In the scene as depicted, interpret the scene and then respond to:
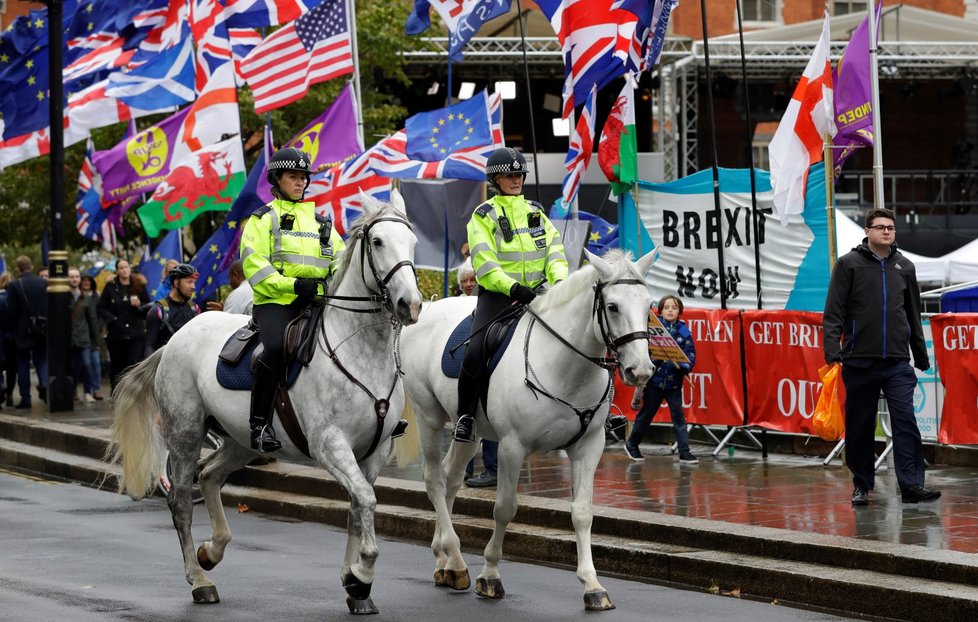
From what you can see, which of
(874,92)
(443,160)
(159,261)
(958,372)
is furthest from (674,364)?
(159,261)

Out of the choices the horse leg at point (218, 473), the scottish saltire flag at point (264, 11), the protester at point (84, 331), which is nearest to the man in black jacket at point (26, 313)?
the protester at point (84, 331)

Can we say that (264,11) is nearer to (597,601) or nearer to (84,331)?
(84,331)

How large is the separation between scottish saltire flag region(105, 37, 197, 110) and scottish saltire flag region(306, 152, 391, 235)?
478 centimetres

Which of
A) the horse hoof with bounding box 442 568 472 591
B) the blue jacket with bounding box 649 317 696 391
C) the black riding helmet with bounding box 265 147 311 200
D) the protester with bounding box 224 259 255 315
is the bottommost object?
the horse hoof with bounding box 442 568 472 591

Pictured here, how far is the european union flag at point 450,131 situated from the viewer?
17.4m

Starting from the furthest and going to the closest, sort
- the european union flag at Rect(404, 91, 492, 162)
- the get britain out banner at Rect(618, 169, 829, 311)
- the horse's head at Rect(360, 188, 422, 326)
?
the european union flag at Rect(404, 91, 492, 162), the get britain out banner at Rect(618, 169, 829, 311), the horse's head at Rect(360, 188, 422, 326)

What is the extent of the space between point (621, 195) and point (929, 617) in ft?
29.2

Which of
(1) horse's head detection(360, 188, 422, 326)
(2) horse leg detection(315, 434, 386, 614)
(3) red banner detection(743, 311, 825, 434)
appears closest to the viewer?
(1) horse's head detection(360, 188, 422, 326)

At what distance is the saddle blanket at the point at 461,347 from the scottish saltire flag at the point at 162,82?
13.1 meters

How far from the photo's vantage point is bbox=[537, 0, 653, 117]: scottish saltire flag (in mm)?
14781

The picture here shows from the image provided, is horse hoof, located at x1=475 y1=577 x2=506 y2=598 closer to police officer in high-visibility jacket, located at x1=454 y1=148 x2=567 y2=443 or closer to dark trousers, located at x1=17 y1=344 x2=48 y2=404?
police officer in high-visibility jacket, located at x1=454 y1=148 x2=567 y2=443

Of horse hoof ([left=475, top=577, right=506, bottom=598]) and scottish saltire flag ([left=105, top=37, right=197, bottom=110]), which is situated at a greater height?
scottish saltire flag ([left=105, top=37, right=197, bottom=110])

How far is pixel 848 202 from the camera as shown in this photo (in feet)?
105

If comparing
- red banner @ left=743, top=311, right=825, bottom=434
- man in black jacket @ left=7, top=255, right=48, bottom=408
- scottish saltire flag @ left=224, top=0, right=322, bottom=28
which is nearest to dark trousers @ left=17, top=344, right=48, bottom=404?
man in black jacket @ left=7, top=255, right=48, bottom=408
